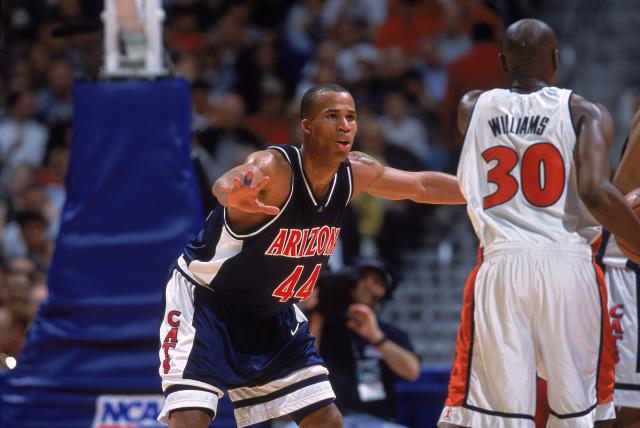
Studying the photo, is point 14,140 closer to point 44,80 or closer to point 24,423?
point 44,80

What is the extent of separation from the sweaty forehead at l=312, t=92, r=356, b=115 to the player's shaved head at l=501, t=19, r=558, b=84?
2.37 ft

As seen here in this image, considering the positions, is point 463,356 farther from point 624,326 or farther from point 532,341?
point 624,326

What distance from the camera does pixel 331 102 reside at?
15.8 feet

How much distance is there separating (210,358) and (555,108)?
1.82 metres

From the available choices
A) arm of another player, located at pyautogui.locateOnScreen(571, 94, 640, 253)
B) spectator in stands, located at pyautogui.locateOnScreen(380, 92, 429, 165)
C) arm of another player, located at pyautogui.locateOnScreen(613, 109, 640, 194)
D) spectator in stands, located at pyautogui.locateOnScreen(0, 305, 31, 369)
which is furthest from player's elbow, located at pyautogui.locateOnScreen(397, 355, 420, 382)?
spectator in stands, located at pyautogui.locateOnScreen(380, 92, 429, 165)

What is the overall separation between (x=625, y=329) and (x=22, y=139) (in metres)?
7.14

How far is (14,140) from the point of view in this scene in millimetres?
10820

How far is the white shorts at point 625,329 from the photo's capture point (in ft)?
17.2

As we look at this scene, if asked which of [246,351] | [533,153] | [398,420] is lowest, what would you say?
[398,420]

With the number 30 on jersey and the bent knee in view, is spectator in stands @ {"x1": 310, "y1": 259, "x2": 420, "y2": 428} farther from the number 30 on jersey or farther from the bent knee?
the number 30 on jersey

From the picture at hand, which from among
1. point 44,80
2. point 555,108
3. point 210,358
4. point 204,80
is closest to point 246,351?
point 210,358

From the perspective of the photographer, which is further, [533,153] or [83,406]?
[83,406]

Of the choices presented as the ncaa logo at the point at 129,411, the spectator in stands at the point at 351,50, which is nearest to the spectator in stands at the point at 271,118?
the spectator in stands at the point at 351,50

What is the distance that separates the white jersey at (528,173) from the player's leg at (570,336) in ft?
0.42
